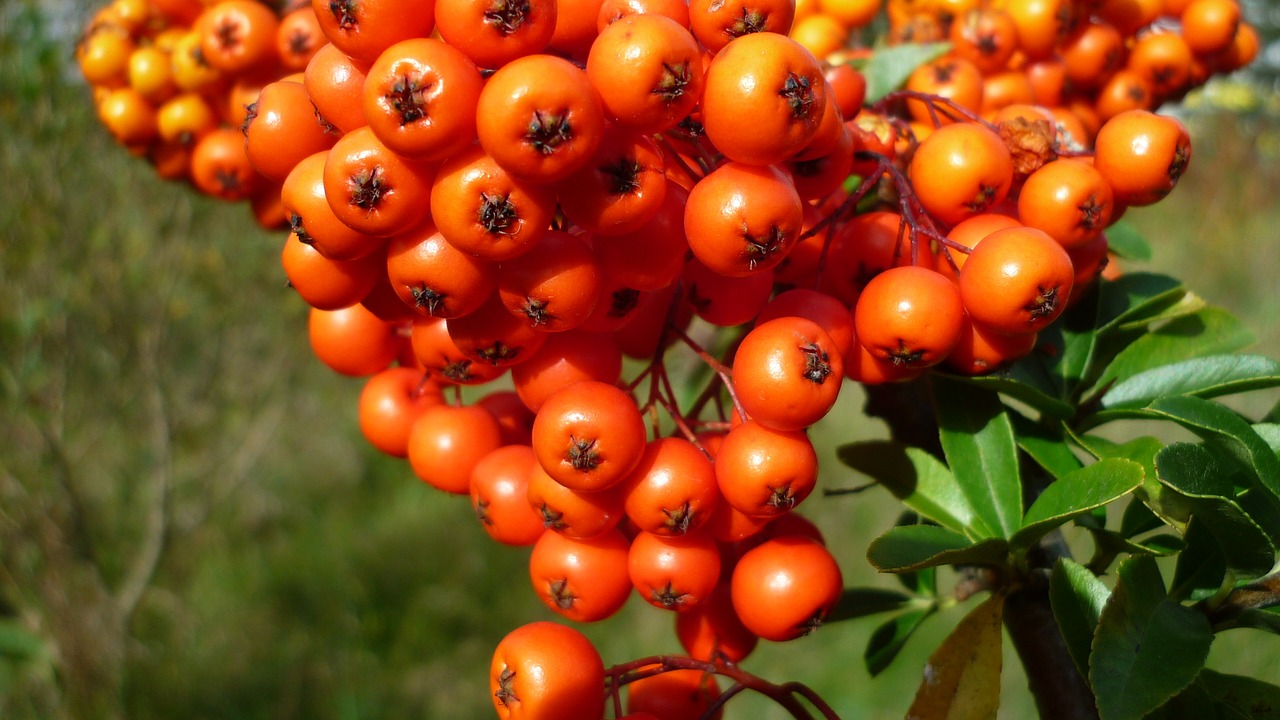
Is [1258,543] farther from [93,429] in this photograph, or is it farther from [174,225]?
[93,429]

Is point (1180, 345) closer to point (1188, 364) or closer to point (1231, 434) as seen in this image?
point (1188, 364)

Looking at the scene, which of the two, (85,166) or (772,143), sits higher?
(772,143)

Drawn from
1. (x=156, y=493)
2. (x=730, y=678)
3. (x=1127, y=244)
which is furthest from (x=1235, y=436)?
(x=156, y=493)

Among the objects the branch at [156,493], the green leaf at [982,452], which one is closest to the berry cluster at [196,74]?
the green leaf at [982,452]

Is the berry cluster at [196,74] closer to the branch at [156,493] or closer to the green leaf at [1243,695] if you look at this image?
the green leaf at [1243,695]

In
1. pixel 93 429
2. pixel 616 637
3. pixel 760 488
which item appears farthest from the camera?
pixel 616 637

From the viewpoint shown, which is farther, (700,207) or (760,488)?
(760,488)

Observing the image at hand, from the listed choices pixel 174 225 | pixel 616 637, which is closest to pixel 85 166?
pixel 174 225
